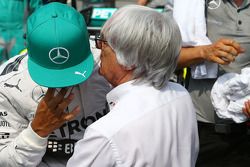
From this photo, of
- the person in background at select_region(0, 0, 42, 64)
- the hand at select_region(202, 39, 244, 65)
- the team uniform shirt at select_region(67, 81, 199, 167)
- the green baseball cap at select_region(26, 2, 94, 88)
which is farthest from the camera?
the person in background at select_region(0, 0, 42, 64)

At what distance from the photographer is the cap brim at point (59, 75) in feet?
6.50

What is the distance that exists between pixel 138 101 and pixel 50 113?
1.19ft

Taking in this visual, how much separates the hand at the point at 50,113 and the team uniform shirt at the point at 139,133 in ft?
0.59

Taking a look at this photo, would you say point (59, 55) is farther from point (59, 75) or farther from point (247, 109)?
point (247, 109)

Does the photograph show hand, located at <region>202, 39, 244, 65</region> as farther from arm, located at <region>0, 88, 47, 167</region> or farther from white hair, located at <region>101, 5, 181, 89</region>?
arm, located at <region>0, 88, 47, 167</region>

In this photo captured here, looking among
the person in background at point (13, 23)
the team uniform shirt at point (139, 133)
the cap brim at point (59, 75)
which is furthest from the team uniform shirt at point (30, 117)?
the person in background at point (13, 23)

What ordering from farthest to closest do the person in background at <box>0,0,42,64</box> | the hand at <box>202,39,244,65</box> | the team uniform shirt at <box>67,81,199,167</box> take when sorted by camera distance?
1. the person in background at <box>0,0,42,64</box>
2. the hand at <box>202,39,244,65</box>
3. the team uniform shirt at <box>67,81,199,167</box>

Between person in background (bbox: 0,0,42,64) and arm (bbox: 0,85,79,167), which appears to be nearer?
arm (bbox: 0,85,79,167)

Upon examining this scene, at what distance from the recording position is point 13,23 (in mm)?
3570

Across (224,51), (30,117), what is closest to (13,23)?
(30,117)

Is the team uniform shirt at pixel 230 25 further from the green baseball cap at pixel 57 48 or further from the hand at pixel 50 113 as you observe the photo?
the hand at pixel 50 113

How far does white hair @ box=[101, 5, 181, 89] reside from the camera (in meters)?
1.79

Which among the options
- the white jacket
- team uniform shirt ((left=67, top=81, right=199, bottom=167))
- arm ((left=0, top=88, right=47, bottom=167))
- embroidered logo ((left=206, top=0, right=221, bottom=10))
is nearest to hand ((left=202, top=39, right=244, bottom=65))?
the white jacket

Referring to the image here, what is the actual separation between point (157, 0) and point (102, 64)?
8.25 ft
